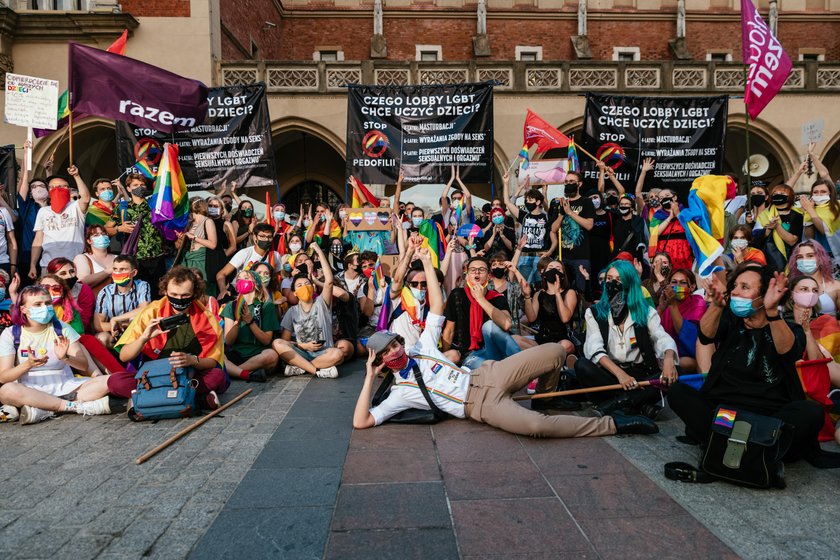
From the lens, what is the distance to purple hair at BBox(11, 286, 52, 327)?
482 centimetres

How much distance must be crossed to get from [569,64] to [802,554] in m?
16.6

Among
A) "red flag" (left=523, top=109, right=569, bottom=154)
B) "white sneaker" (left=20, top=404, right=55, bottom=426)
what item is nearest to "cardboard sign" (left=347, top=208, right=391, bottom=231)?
"red flag" (left=523, top=109, right=569, bottom=154)

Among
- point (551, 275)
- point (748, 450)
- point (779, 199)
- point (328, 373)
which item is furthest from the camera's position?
point (779, 199)

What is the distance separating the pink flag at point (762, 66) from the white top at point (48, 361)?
9.62 meters

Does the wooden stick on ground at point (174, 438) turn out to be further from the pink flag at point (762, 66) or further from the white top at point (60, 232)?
the pink flag at point (762, 66)

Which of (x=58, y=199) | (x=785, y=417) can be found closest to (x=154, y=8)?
(x=58, y=199)

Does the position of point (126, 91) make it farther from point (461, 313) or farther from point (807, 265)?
point (807, 265)

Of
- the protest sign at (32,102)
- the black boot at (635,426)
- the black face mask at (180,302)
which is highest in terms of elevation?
the protest sign at (32,102)

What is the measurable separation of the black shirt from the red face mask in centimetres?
478

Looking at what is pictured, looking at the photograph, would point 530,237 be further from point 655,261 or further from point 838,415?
point 838,415

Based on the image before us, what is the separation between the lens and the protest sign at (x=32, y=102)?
25.0ft

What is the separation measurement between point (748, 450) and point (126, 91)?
8492mm

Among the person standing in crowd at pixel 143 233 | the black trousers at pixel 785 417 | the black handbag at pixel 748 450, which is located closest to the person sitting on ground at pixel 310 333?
the person standing in crowd at pixel 143 233

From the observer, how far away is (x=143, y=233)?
7422mm
